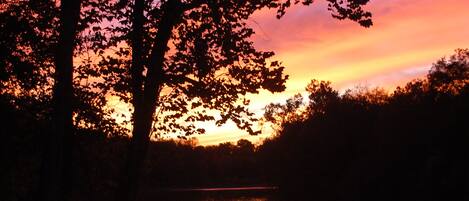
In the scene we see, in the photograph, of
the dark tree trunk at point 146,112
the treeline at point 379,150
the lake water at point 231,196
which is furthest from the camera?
the lake water at point 231,196

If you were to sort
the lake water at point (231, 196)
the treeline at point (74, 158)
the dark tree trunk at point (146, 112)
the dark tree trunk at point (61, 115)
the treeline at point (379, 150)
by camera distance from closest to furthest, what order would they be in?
1. the dark tree trunk at point (61, 115)
2. the dark tree trunk at point (146, 112)
3. the treeline at point (74, 158)
4. the treeline at point (379, 150)
5. the lake water at point (231, 196)

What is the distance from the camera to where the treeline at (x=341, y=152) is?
25.9 meters

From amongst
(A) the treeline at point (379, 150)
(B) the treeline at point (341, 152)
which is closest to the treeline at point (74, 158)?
(B) the treeline at point (341, 152)

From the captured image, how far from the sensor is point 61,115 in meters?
12.7

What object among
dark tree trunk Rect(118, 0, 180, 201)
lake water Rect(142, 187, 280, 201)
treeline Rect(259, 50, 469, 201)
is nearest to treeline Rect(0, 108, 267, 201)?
dark tree trunk Rect(118, 0, 180, 201)

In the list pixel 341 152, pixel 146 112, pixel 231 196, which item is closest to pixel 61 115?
pixel 146 112

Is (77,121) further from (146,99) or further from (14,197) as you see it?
(146,99)

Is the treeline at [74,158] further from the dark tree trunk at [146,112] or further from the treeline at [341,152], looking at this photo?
the dark tree trunk at [146,112]

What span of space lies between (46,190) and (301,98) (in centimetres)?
11323

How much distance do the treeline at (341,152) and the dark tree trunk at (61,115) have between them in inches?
212

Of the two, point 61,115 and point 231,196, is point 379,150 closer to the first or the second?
point 61,115

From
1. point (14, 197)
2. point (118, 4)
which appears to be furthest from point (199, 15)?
point (14, 197)

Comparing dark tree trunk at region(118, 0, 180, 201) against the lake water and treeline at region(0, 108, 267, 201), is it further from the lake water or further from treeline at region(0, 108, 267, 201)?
the lake water

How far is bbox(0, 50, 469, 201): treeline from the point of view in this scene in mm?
25906
